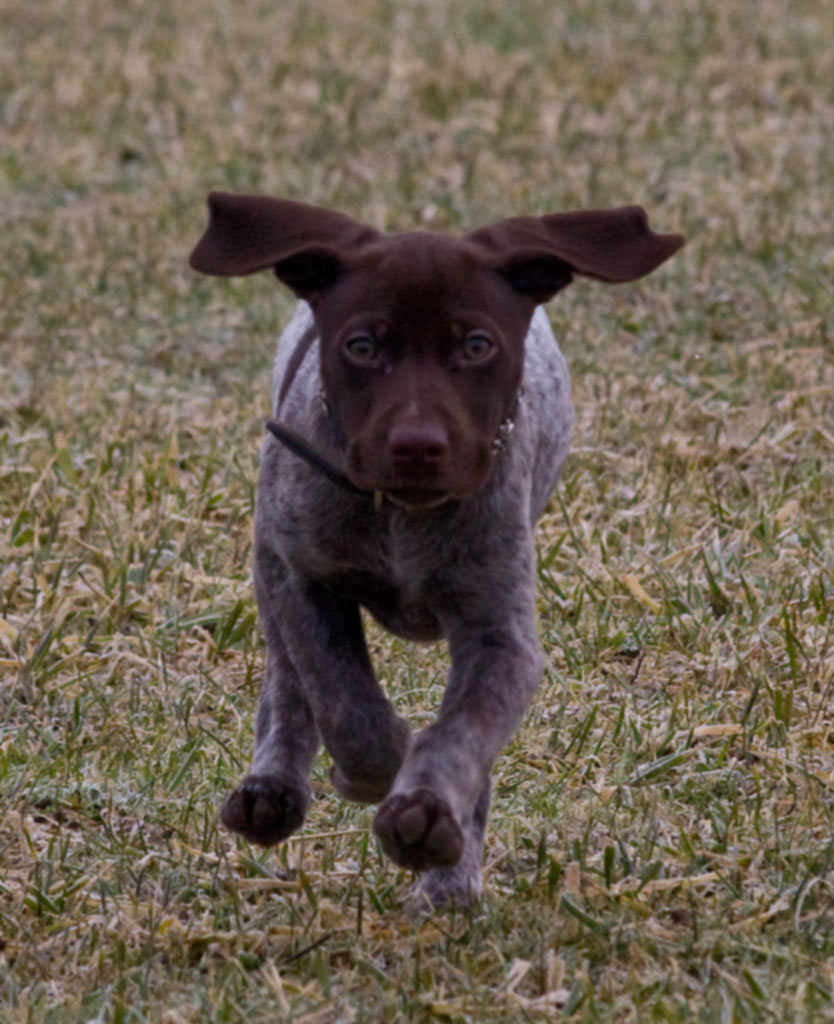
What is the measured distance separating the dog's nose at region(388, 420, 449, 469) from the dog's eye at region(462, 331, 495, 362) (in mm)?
208

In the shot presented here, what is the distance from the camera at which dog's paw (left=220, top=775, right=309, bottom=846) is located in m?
4.01

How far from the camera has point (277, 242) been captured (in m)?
4.02

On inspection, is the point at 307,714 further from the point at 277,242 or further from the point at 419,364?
the point at 277,242

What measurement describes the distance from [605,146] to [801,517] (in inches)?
191

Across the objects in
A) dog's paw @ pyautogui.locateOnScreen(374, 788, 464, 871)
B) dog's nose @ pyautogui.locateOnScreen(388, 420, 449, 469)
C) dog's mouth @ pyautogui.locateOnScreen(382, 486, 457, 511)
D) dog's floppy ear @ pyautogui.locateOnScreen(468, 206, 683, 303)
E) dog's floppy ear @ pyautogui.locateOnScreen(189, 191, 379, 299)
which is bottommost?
dog's paw @ pyautogui.locateOnScreen(374, 788, 464, 871)

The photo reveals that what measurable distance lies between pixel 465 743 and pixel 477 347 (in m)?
A: 0.74

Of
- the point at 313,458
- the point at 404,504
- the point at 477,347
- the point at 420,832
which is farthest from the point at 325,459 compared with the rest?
the point at 420,832

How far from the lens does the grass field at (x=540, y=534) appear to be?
400 centimetres

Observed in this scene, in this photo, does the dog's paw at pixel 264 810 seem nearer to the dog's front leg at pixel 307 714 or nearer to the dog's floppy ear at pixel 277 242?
the dog's front leg at pixel 307 714

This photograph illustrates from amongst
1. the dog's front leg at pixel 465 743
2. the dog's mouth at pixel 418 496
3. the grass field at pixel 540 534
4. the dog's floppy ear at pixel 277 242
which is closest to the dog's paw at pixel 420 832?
the dog's front leg at pixel 465 743

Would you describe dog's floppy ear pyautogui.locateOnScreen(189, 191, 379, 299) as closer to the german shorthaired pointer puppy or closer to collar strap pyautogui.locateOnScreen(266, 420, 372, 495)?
the german shorthaired pointer puppy

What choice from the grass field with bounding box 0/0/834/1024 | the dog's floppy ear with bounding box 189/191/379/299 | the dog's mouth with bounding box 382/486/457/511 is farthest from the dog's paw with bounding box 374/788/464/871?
the dog's floppy ear with bounding box 189/191/379/299

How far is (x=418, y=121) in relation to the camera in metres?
11.4

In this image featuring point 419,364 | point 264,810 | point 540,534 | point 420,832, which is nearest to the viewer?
point 420,832
